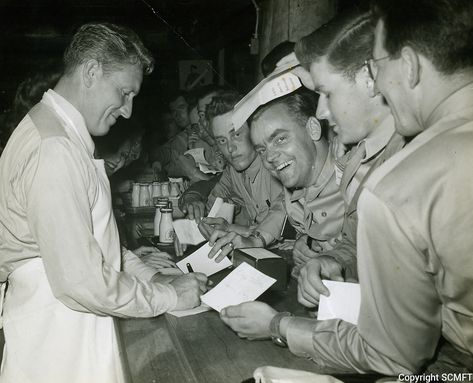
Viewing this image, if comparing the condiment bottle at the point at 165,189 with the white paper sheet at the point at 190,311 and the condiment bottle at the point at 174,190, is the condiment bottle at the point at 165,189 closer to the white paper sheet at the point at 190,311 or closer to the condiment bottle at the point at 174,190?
the condiment bottle at the point at 174,190

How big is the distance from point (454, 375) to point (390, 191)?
24.2 inches

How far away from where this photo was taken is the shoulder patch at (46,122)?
1.42 m

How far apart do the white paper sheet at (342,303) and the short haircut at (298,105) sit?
4.49 feet

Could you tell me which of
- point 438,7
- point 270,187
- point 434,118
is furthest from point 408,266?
point 270,187

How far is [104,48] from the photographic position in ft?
5.44

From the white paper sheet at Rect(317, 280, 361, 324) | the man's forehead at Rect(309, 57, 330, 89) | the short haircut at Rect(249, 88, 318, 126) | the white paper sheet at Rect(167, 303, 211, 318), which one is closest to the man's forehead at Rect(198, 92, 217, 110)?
the short haircut at Rect(249, 88, 318, 126)

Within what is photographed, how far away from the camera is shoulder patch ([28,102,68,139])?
1423 millimetres

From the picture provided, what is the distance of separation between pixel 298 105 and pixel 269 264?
1.19m

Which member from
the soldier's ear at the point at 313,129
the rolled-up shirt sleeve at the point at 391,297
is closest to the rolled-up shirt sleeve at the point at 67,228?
the rolled-up shirt sleeve at the point at 391,297

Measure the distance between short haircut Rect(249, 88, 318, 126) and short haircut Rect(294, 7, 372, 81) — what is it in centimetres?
70

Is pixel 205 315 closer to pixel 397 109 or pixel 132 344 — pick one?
pixel 132 344

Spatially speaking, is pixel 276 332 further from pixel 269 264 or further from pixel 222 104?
pixel 222 104

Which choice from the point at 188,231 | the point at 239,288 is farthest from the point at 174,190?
the point at 239,288

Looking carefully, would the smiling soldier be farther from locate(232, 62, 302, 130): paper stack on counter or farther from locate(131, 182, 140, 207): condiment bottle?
locate(131, 182, 140, 207): condiment bottle
